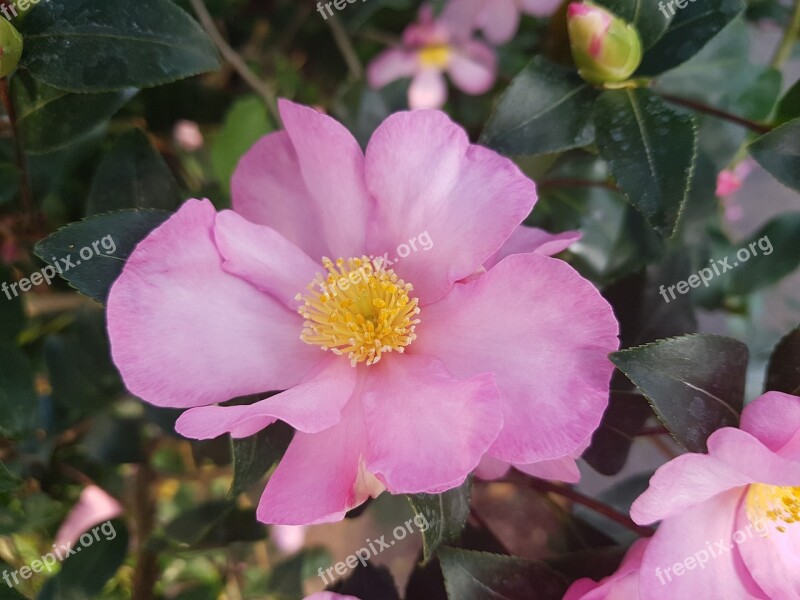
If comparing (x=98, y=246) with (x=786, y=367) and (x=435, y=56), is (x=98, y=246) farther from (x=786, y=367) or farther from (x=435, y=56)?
(x=435, y=56)

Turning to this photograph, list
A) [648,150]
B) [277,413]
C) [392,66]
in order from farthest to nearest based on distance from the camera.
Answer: [392,66] < [648,150] < [277,413]

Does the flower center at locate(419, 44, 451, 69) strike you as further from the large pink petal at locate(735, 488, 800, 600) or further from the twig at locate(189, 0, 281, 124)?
the large pink petal at locate(735, 488, 800, 600)

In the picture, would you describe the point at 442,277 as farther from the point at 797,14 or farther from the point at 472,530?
the point at 797,14

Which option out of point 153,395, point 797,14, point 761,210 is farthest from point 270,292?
point 761,210

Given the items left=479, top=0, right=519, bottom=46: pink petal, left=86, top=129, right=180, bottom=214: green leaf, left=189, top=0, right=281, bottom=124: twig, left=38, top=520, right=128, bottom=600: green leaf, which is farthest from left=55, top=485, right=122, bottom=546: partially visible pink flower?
left=479, top=0, right=519, bottom=46: pink petal

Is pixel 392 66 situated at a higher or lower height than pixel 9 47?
lower

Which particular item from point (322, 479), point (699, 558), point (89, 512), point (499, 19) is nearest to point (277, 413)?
point (322, 479)
